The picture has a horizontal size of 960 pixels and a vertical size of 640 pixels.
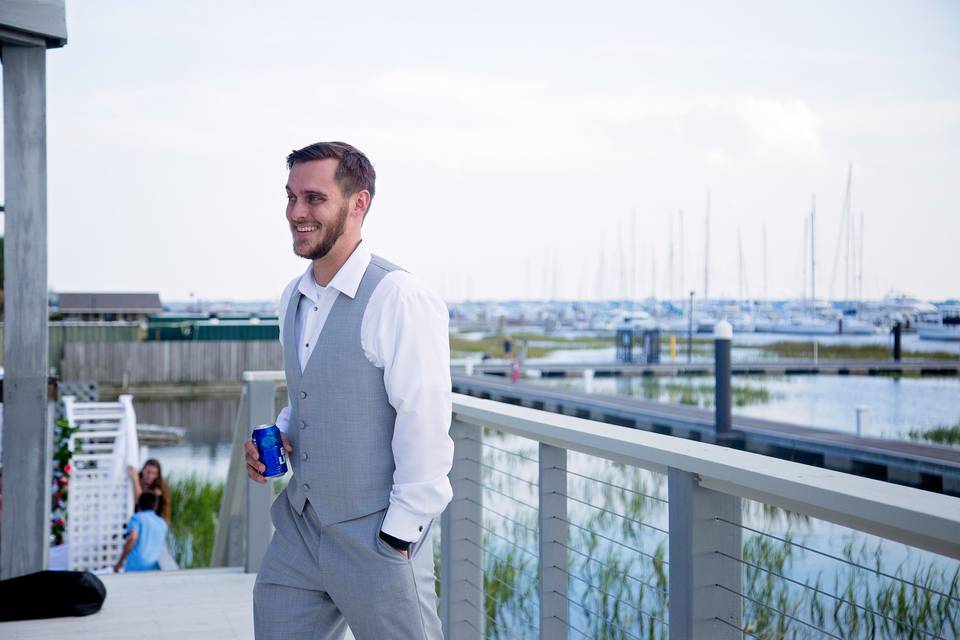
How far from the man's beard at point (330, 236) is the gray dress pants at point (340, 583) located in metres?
0.47

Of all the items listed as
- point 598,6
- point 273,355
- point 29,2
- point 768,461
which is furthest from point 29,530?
point 598,6

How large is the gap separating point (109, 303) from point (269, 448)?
5287cm

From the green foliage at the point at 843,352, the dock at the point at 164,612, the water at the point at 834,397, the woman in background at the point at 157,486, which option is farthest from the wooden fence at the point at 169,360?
the dock at the point at 164,612

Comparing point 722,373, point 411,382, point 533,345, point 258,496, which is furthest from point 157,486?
point 533,345

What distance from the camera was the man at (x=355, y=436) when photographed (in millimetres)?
1806

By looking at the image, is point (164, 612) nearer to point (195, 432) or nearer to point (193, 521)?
point (193, 521)

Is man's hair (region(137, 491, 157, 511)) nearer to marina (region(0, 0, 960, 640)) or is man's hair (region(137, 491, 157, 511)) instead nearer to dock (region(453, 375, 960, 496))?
marina (region(0, 0, 960, 640))

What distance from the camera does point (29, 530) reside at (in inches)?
152

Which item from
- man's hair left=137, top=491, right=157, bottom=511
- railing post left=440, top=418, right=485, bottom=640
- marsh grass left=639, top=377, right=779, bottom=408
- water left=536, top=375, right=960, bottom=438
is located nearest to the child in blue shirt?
man's hair left=137, top=491, right=157, bottom=511

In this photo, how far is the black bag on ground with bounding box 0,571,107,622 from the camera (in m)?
3.60

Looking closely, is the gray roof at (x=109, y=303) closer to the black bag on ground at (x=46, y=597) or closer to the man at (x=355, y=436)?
the black bag on ground at (x=46, y=597)

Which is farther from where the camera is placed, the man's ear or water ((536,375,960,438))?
water ((536,375,960,438))

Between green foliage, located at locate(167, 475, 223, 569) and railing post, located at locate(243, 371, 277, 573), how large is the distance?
499 cm

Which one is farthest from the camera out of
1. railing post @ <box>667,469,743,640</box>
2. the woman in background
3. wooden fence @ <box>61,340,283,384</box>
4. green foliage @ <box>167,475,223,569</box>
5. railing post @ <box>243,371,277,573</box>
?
wooden fence @ <box>61,340,283,384</box>
